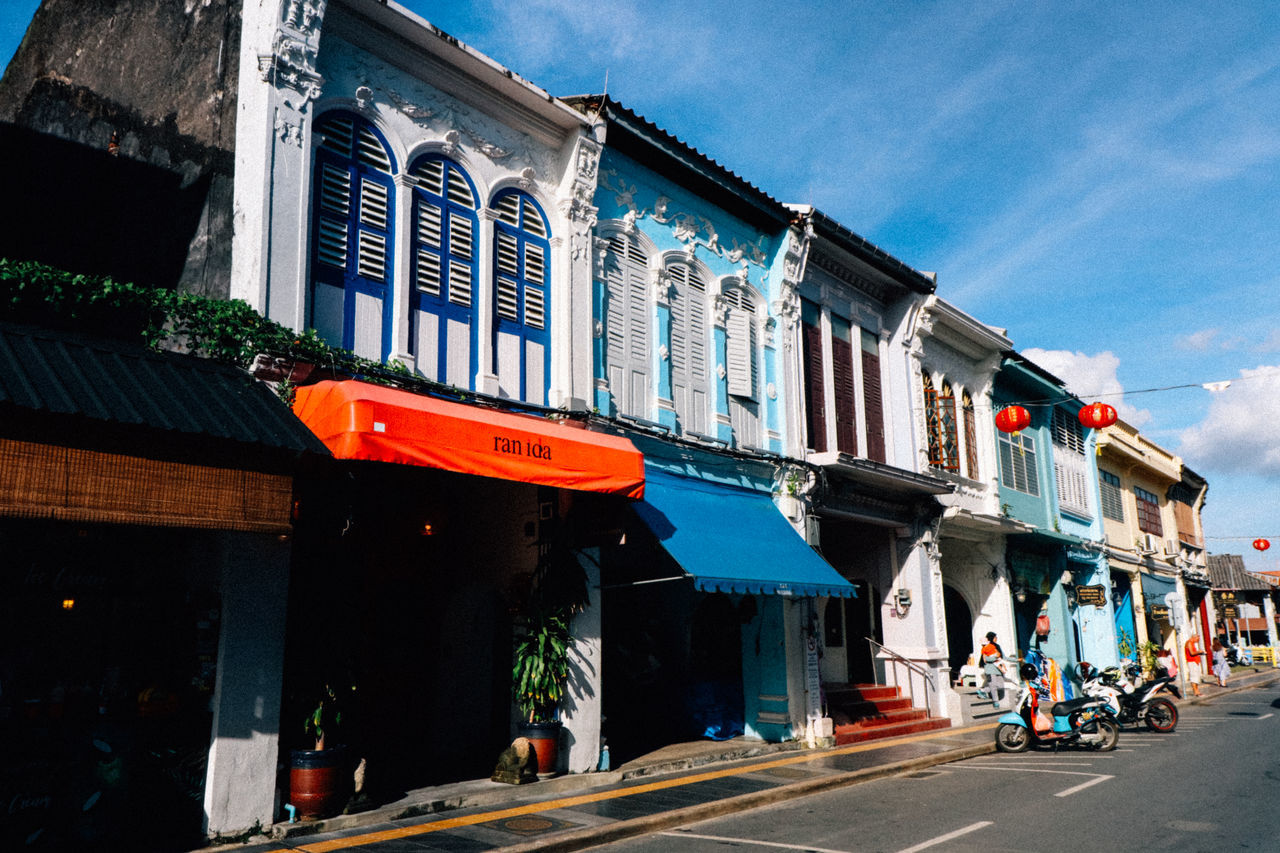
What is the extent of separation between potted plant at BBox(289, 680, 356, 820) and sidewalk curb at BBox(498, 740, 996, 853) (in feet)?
6.22

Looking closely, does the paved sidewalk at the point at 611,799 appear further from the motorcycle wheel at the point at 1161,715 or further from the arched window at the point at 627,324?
the arched window at the point at 627,324

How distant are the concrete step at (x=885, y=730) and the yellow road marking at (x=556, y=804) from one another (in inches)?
10.6

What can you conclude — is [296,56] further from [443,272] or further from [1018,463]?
[1018,463]

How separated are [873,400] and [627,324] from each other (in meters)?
7.08

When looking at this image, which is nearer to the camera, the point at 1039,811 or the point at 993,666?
the point at 1039,811

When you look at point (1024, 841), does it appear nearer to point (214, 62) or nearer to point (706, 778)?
point (706, 778)

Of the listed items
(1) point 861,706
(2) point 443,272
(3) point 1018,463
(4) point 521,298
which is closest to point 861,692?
(1) point 861,706

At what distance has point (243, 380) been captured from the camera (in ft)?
27.6

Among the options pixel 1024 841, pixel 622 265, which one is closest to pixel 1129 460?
pixel 622 265

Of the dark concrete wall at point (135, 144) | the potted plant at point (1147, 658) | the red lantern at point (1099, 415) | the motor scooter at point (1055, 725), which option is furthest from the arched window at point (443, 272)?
the potted plant at point (1147, 658)

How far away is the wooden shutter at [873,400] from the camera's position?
58.7 feet

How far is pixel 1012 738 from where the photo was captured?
47.1ft

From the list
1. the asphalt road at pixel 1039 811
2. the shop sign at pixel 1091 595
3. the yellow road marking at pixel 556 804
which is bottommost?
the asphalt road at pixel 1039 811

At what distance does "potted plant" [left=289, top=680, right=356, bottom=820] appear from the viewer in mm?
8195
